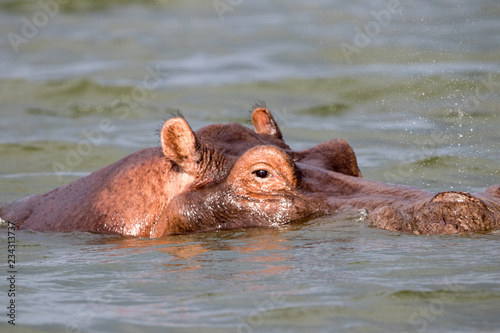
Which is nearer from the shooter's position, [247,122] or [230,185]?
[230,185]

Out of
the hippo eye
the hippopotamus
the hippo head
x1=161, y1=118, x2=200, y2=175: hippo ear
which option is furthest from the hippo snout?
x1=161, y1=118, x2=200, y2=175: hippo ear

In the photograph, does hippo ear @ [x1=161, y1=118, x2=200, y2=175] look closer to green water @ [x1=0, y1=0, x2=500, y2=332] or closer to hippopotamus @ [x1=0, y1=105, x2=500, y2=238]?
hippopotamus @ [x1=0, y1=105, x2=500, y2=238]

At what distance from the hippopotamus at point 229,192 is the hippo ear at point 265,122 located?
0.24 m

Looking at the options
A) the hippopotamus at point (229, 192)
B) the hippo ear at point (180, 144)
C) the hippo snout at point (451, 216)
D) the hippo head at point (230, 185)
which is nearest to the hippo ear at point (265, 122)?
the hippopotamus at point (229, 192)

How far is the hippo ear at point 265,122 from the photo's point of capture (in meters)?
8.88

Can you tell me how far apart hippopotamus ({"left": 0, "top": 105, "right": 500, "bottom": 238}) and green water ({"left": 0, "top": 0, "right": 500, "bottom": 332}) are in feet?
0.49

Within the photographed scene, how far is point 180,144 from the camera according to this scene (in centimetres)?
777

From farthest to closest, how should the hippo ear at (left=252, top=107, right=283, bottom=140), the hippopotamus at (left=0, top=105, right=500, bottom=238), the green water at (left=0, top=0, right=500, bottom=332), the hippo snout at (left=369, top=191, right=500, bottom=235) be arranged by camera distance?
the hippo ear at (left=252, top=107, right=283, bottom=140) → the hippopotamus at (left=0, top=105, right=500, bottom=238) → the hippo snout at (left=369, top=191, right=500, bottom=235) → the green water at (left=0, top=0, right=500, bottom=332)

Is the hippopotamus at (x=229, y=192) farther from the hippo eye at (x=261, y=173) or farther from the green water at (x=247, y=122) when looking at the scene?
the green water at (x=247, y=122)

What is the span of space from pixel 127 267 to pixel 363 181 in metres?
2.14

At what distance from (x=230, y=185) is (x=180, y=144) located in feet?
1.78

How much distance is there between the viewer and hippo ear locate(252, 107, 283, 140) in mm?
8875

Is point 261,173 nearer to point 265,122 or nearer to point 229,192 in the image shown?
point 229,192

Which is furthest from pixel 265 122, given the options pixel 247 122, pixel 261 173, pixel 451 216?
pixel 247 122
